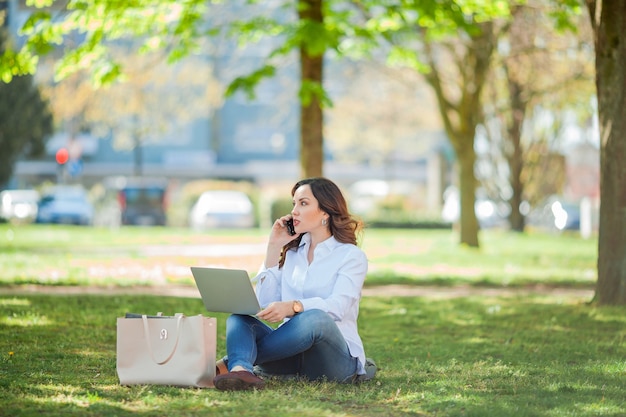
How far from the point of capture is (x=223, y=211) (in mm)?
39875

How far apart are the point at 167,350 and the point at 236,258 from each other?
1527 centimetres

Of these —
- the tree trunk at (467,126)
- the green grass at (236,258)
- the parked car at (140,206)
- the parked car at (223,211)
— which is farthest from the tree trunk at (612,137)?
the parked car at (140,206)

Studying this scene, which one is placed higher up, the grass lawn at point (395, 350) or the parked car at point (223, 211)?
the parked car at point (223, 211)

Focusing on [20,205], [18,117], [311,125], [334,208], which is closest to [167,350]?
[334,208]

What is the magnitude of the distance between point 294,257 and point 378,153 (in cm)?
5004

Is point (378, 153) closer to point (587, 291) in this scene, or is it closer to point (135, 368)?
point (587, 291)

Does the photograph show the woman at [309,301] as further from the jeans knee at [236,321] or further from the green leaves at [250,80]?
the green leaves at [250,80]

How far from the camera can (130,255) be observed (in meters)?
22.0

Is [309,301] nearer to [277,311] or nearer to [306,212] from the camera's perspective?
[277,311]

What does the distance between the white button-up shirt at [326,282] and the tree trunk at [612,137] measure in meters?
5.56

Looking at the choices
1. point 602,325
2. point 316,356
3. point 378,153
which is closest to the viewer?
point 316,356

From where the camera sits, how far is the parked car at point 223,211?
3988cm

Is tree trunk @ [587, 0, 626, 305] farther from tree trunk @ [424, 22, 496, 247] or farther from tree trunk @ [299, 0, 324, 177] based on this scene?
tree trunk @ [424, 22, 496, 247]

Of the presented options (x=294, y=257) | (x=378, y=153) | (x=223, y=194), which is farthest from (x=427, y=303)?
(x=378, y=153)
